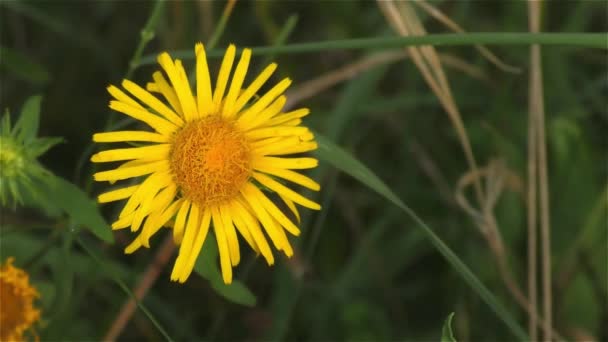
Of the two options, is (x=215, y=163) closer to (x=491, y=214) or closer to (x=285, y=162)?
(x=285, y=162)

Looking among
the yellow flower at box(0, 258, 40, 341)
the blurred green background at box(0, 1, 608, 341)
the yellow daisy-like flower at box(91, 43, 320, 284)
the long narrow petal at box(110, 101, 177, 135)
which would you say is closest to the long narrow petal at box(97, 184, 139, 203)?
the yellow daisy-like flower at box(91, 43, 320, 284)

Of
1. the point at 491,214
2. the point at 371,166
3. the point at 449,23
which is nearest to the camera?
the point at 449,23

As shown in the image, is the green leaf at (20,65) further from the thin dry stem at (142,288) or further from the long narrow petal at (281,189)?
the long narrow petal at (281,189)

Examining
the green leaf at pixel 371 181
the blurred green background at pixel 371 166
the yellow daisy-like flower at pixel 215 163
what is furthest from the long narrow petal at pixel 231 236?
the blurred green background at pixel 371 166

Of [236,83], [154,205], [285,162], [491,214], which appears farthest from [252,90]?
[491,214]

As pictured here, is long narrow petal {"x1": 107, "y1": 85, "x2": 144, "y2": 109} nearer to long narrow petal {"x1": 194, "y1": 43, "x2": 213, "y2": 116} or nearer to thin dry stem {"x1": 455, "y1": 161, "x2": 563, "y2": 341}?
long narrow petal {"x1": 194, "y1": 43, "x2": 213, "y2": 116}

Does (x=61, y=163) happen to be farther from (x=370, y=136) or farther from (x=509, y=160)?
(x=509, y=160)

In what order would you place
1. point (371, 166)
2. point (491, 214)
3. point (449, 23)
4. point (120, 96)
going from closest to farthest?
point (120, 96), point (449, 23), point (491, 214), point (371, 166)

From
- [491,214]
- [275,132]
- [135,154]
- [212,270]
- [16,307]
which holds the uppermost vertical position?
[491,214]
